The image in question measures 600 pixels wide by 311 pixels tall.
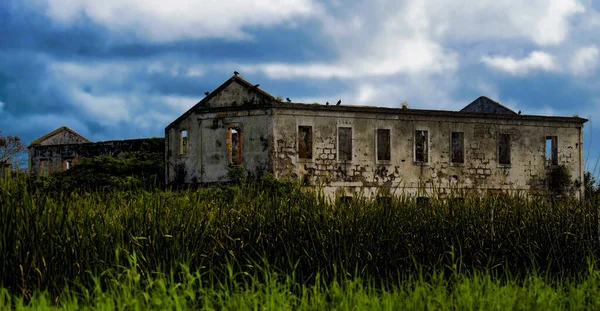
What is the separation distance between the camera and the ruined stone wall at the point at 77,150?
3036 cm

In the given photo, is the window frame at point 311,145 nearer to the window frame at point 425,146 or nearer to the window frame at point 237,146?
the window frame at point 237,146

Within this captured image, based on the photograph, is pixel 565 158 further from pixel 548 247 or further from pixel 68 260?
pixel 68 260

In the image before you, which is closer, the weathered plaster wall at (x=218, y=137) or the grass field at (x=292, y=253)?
the grass field at (x=292, y=253)

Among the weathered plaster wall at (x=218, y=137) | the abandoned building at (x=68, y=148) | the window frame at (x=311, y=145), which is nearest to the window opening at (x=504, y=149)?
the window frame at (x=311, y=145)

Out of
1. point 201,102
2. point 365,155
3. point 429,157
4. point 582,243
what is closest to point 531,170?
point 429,157

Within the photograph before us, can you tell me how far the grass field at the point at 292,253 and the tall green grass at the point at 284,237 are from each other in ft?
0.06

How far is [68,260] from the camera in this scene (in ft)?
27.2

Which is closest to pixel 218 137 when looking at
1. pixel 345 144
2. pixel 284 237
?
pixel 345 144

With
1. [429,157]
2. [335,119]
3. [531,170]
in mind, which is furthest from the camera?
[531,170]

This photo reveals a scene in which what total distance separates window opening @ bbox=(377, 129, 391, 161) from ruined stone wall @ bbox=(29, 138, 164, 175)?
9364mm

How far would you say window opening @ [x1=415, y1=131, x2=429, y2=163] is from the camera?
24984 millimetres

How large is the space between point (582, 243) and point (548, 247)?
1.70ft

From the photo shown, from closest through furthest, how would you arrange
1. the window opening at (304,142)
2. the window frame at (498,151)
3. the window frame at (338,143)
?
1. the window opening at (304,142)
2. the window frame at (338,143)
3. the window frame at (498,151)

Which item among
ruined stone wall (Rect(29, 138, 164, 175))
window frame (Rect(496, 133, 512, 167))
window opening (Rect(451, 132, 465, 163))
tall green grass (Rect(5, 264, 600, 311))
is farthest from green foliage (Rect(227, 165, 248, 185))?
tall green grass (Rect(5, 264, 600, 311))
